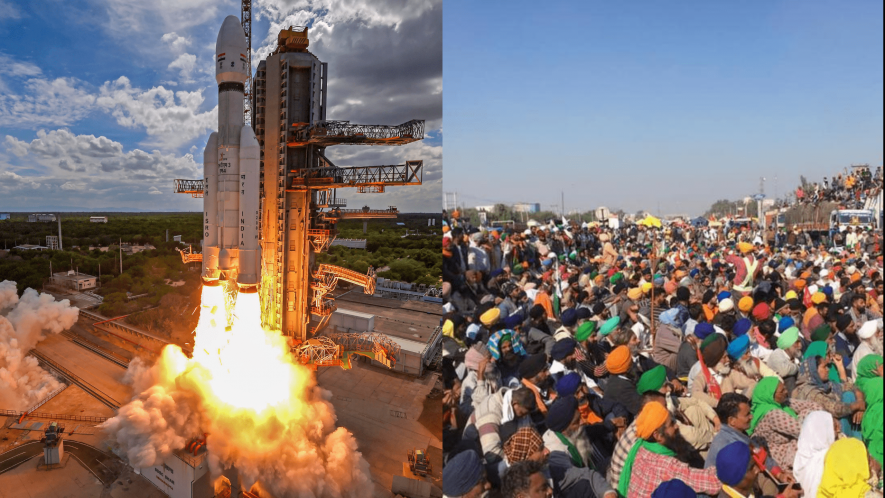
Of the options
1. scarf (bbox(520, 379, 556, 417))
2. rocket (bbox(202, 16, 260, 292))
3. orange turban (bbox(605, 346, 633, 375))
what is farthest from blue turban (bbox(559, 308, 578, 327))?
rocket (bbox(202, 16, 260, 292))

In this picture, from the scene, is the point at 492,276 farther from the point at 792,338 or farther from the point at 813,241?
the point at 813,241

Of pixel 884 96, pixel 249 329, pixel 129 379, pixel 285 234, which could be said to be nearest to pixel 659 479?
pixel 884 96

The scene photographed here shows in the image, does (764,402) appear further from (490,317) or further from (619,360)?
(490,317)

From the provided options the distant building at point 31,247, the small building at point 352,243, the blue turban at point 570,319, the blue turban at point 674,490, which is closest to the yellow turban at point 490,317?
the blue turban at point 570,319

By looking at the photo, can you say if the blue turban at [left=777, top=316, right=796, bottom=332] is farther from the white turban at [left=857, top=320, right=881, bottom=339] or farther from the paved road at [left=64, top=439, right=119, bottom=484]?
the paved road at [left=64, top=439, right=119, bottom=484]

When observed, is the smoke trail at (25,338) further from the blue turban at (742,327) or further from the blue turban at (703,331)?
the blue turban at (742,327)

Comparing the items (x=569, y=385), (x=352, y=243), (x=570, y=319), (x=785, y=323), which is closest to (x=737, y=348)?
(x=785, y=323)
